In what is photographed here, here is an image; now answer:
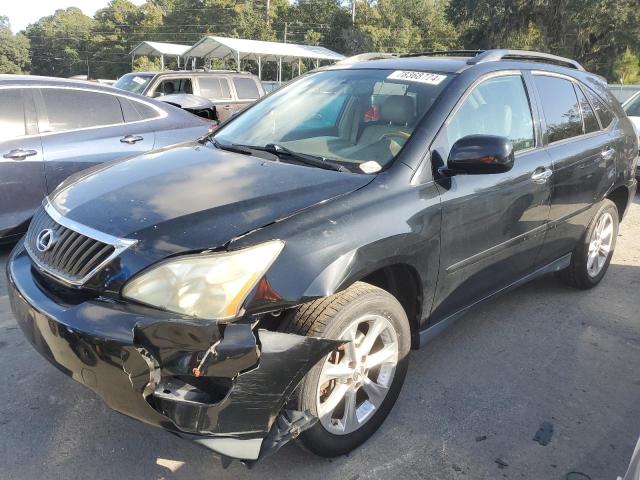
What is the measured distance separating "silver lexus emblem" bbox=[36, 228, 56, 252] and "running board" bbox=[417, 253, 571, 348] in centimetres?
178

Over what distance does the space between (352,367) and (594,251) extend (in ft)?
9.60

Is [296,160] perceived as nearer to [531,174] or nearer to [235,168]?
[235,168]

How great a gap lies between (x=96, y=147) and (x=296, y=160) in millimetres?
3073

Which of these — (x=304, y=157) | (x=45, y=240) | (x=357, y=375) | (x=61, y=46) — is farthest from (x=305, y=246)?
(x=61, y=46)

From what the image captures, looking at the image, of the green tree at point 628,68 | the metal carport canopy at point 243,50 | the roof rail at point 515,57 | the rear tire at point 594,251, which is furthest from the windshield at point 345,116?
the green tree at point 628,68

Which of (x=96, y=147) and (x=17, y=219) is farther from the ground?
(x=96, y=147)

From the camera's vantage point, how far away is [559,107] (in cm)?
371

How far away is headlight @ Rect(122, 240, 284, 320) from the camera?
6.21ft

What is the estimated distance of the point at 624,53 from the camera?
2956 centimetres

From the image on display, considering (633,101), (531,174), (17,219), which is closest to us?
(531,174)

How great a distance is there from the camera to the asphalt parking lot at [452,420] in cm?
235

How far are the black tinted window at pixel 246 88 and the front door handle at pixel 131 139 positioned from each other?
21.3 feet

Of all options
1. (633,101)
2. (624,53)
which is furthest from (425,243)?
(624,53)

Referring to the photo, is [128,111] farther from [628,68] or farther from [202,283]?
[628,68]
